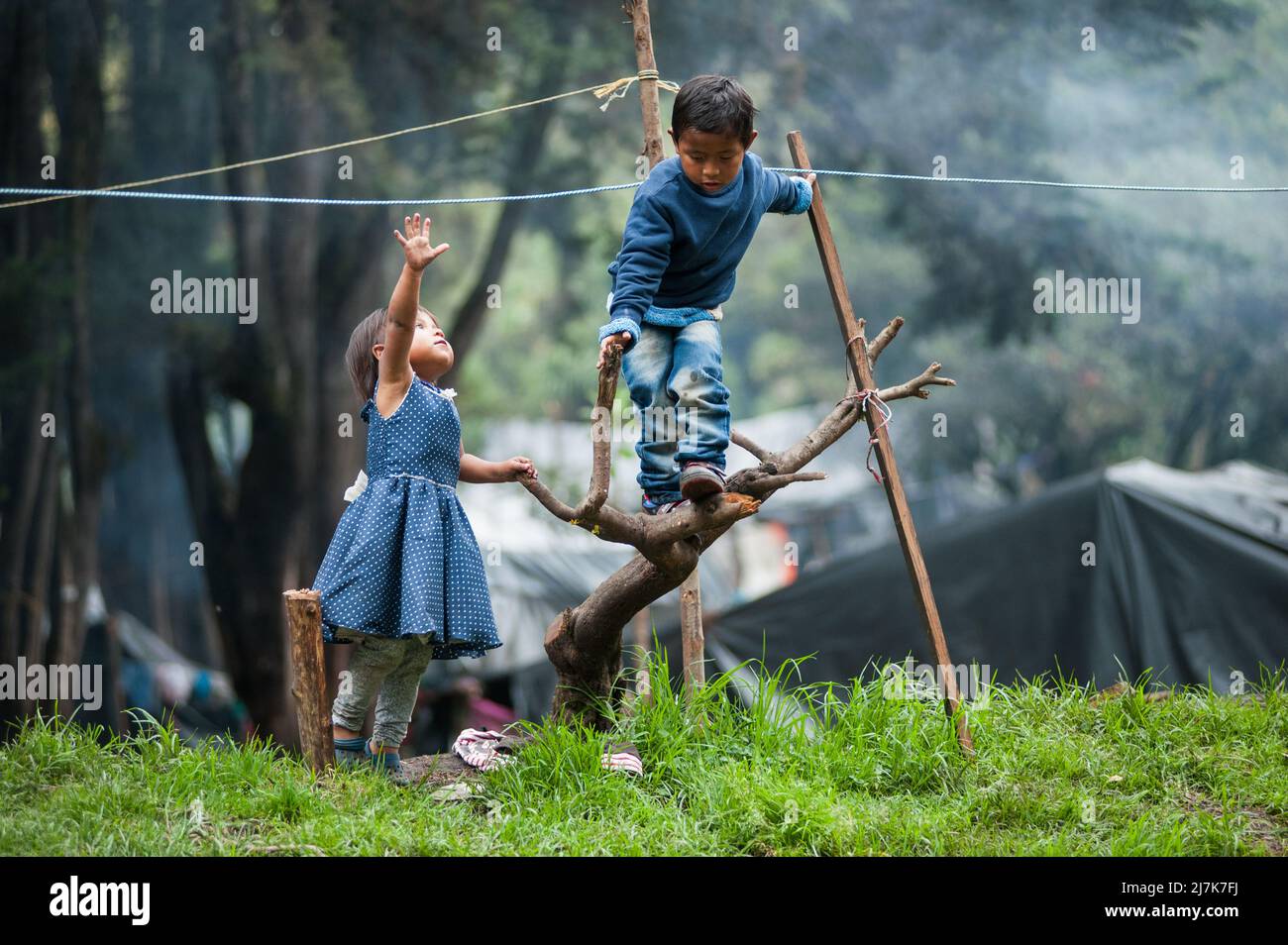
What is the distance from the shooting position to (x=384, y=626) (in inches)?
166

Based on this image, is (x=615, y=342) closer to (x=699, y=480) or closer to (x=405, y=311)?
(x=699, y=480)

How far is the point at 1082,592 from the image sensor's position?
7777 mm

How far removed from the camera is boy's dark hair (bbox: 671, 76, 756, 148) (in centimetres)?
397

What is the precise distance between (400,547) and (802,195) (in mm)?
1983

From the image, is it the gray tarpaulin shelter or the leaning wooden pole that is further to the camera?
the gray tarpaulin shelter

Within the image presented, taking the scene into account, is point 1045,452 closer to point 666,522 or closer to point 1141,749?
point 1141,749

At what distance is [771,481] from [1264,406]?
1352cm

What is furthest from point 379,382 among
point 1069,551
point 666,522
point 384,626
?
point 1069,551

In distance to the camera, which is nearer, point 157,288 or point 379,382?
point 379,382

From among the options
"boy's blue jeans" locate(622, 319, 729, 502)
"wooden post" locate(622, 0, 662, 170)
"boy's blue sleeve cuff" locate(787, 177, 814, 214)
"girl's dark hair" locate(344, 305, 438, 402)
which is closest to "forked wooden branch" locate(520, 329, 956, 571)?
"boy's blue jeans" locate(622, 319, 729, 502)

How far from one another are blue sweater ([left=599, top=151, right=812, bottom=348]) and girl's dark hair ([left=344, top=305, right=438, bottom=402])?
35.0 inches

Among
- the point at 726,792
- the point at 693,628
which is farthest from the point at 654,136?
the point at 726,792

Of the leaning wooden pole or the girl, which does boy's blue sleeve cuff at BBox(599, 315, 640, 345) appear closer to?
the girl

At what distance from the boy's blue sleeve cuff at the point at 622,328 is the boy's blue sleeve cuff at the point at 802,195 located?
40.1 inches
